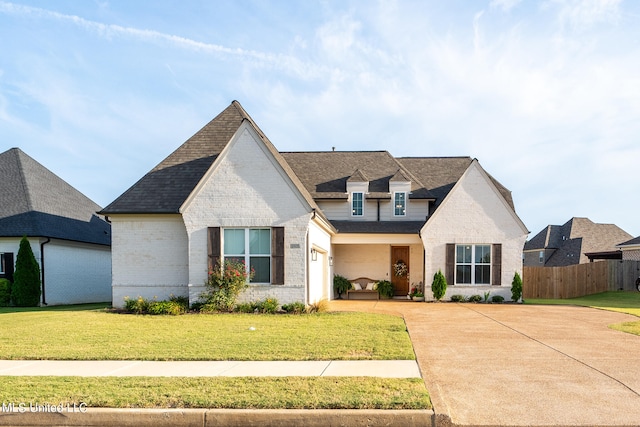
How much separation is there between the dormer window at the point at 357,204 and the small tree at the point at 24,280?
47.3 feet

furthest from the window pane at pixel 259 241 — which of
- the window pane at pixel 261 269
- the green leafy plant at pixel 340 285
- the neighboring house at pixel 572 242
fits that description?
the neighboring house at pixel 572 242

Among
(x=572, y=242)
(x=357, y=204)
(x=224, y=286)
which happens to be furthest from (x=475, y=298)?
(x=572, y=242)

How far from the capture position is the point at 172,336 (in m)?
10.7

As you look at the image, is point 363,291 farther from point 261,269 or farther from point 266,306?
point 266,306

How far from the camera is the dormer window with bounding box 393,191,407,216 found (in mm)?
23031

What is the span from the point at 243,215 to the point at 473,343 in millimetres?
8923

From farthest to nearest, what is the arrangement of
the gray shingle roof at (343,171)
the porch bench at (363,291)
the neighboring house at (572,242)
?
the neighboring house at (572,242), the gray shingle roof at (343,171), the porch bench at (363,291)

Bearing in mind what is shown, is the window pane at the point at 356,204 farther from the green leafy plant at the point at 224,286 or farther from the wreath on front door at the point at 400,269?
the green leafy plant at the point at 224,286

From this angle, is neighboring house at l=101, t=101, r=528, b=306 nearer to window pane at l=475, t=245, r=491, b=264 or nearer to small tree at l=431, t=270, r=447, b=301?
window pane at l=475, t=245, r=491, b=264

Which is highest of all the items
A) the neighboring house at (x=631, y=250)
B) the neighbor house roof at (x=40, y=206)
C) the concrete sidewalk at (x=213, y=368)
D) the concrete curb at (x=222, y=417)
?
the neighbor house roof at (x=40, y=206)

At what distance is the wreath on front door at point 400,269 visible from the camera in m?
23.1

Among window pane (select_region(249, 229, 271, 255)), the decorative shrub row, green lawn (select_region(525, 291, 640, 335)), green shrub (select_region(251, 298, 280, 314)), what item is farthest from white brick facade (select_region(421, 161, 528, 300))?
the decorative shrub row

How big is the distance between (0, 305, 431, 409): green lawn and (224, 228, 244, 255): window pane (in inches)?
95.8

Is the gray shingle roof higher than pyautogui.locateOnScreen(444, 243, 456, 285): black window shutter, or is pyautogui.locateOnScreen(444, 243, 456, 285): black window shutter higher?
the gray shingle roof
